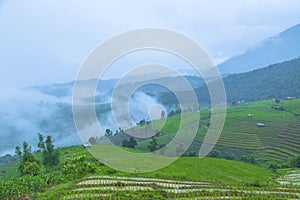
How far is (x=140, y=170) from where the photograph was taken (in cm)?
1906

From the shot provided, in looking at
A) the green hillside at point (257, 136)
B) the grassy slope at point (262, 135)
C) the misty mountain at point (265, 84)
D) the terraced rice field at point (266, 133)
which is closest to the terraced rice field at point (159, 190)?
the green hillside at point (257, 136)

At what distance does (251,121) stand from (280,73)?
97.0 metres

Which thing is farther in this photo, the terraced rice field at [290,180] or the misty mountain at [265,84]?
the misty mountain at [265,84]

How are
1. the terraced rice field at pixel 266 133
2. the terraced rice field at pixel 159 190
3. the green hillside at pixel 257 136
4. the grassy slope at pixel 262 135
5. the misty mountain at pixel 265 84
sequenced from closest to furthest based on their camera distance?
1. the terraced rice field at pixel 159 190
2. the green hillside at pixel 257 136
3. the grassy slope at pixel 262 135
4. the terraced rice field at pixel 266 133
5. the misty mountain at pixel 265 84

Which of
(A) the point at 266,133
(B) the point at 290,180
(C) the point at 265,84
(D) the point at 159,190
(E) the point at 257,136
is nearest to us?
(D) the point at 159,190

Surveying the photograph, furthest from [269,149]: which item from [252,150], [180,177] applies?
[180,177]

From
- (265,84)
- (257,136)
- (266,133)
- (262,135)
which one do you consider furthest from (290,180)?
(265,84)

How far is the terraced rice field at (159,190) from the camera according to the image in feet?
45.4

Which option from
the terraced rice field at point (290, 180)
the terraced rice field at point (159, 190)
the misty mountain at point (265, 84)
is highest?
the misty mountain at point (265, 84)

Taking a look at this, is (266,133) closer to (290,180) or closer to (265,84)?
(290,180)

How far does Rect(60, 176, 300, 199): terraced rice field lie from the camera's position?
1385cm

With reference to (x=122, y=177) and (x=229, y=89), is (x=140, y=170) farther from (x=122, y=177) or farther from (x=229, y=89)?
(x=229, y=89)

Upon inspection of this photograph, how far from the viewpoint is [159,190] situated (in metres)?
14.5

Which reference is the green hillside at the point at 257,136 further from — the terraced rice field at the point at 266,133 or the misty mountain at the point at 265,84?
the misty mountain at the point at 265,84
